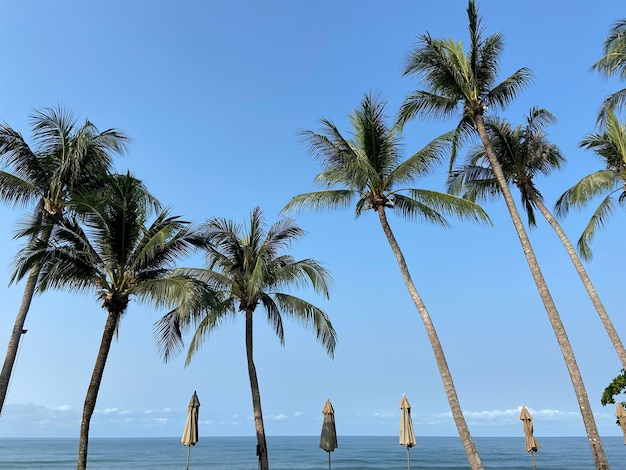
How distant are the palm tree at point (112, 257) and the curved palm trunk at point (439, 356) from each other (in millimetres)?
4797

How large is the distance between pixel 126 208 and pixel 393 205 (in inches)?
262

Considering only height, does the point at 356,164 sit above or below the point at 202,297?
above

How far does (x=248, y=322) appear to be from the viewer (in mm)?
14555

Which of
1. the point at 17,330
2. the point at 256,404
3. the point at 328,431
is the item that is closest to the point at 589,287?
the point at 328,431

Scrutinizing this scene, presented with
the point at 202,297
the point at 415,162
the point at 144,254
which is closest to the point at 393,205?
the point at 415,162

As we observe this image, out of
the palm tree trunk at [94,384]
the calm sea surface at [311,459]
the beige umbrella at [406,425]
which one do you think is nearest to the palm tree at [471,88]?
the beige umbrella at [406,425]

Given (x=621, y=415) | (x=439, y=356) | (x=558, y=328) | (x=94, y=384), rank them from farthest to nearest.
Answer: (x=621, y=415) < (x=94, y=384) < (x=558, y=328) < (x=439, y=356)

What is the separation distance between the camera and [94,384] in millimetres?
11039

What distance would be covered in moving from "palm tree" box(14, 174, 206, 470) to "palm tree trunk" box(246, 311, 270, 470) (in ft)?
11.1

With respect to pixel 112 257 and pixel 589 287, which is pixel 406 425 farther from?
pixel 112 257

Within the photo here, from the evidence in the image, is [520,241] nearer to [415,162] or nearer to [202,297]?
[415,162]

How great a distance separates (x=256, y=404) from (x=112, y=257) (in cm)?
590

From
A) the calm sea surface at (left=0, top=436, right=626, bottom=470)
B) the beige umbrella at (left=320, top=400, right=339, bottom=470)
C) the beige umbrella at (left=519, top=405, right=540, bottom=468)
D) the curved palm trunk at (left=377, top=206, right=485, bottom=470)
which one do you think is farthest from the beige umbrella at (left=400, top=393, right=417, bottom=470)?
the calm sea surface at (left=0, top=436, right=626, bottom=470)

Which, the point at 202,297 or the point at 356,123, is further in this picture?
the point at 356,123
